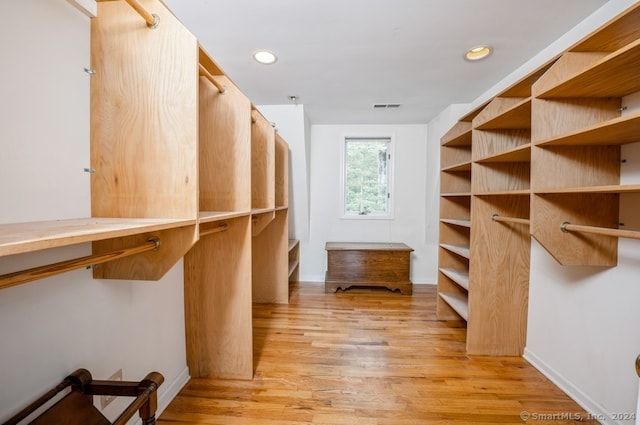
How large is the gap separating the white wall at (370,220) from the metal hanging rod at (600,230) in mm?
2282

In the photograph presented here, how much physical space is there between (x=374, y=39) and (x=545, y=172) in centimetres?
124

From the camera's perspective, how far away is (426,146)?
3.59m

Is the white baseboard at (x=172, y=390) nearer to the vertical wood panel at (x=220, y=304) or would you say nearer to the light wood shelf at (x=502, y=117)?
the vertical wood panel at (x=220, y=304)

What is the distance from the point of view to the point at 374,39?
168cm

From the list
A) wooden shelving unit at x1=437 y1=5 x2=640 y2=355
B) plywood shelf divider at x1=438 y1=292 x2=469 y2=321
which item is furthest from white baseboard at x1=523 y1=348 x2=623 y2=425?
plywood shelf divider at x1=438 y1=292 x2=469 y2=321

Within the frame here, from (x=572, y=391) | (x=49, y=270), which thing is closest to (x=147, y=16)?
(x=49, y=270)

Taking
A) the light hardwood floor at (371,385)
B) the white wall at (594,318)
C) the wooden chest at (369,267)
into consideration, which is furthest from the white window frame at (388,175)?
the white wall at (594,318)

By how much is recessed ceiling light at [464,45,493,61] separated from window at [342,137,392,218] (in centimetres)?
183

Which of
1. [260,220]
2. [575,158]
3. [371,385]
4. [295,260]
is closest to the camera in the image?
[575,158]

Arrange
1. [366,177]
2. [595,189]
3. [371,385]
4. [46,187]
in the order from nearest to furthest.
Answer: [46,187] < [595,189] < [371,385] < [366,177]

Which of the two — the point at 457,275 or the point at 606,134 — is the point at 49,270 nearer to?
the point at 606,134

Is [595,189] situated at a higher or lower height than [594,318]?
higher

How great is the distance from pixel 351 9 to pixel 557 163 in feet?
4.40

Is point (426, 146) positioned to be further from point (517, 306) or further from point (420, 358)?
point (420, 358)
